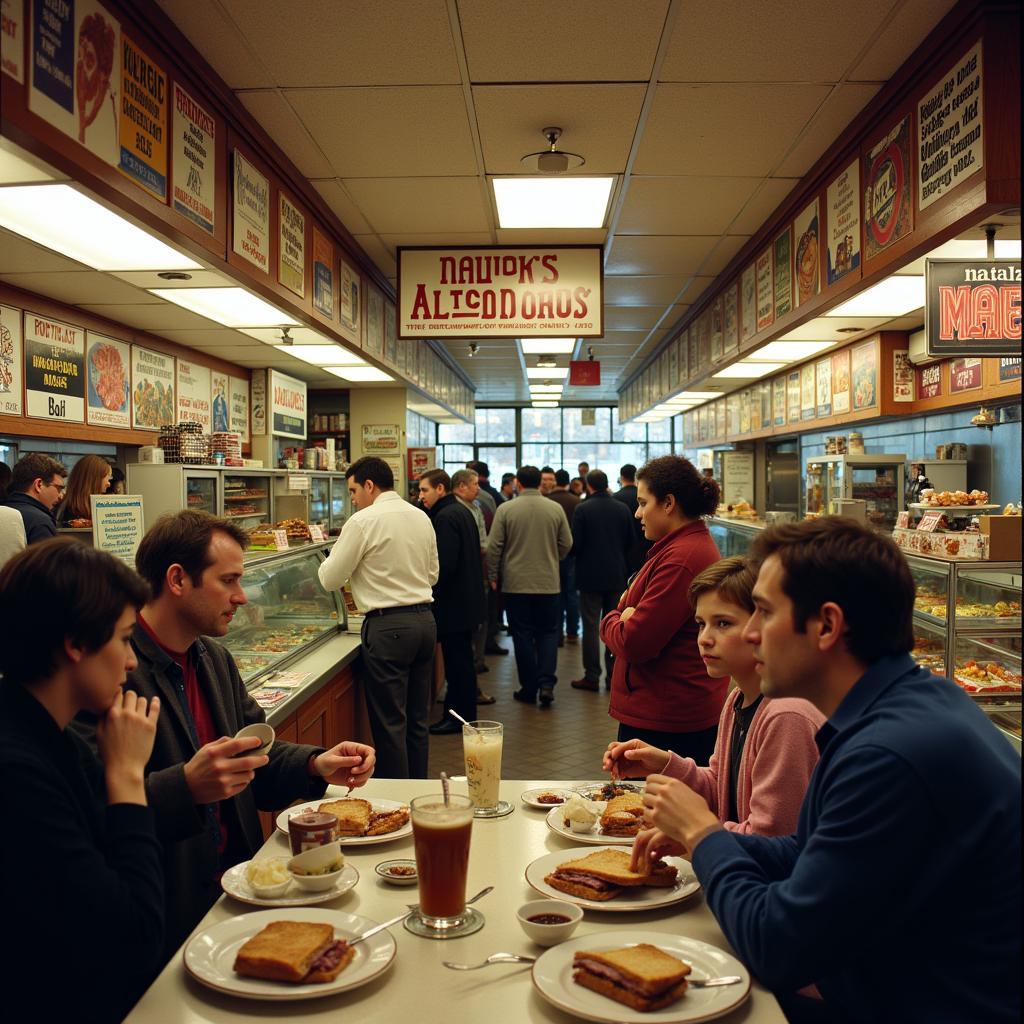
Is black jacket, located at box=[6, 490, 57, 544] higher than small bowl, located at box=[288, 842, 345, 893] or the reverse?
higher

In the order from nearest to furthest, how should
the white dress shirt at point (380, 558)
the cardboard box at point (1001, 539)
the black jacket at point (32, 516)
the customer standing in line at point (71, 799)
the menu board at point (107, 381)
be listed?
the customer standing in line at point (71, 799) → the cardboard box at point (1001, 539) → the black jacket at point (32, 516) → the white dress shirt at point (380, 558) → the menu board at point (107, 381)

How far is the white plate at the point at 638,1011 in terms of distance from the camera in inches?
59.2

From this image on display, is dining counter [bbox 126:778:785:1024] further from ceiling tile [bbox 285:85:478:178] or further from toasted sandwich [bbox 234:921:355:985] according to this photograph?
ceiling tile [bbox 285:85:478:178]

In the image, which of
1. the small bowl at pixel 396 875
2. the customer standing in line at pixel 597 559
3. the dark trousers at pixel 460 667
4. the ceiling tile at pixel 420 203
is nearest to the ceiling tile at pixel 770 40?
the ceiling tile at pixel 420 203

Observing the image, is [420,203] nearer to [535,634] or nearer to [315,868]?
[535,634]

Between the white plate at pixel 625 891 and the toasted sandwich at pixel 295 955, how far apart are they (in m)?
0.46

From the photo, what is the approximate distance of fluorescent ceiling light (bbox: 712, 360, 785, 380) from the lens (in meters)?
7.74

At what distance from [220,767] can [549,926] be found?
808mm

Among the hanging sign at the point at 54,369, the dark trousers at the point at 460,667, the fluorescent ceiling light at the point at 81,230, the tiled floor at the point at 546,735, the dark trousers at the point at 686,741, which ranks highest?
the fluorescent ceiling light at the point at 81,230

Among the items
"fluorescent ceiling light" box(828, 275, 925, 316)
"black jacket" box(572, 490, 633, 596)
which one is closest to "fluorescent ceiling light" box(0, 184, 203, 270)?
"fluorescent ceiling light" box(828, 275, 925, 316)

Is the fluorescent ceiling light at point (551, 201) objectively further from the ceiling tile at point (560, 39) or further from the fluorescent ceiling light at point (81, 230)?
the fluorescent ceiling light at point (81, 230)

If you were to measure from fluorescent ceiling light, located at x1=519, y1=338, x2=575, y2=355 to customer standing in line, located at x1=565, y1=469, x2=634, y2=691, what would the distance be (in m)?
3.00

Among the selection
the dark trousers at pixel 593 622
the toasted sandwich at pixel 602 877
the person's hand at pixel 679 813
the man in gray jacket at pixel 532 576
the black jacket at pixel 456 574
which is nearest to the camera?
the person's hand at pixel 679 813

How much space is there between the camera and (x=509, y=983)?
165 centimetres
